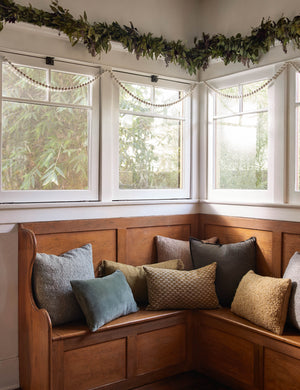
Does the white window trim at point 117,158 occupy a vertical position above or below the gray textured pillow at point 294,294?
above

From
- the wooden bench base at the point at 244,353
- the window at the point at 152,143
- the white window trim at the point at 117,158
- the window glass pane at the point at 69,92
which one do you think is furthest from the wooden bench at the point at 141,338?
the window glass pane at the point at 69,92

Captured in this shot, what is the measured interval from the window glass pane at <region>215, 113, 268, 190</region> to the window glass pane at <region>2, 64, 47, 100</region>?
4.98ft

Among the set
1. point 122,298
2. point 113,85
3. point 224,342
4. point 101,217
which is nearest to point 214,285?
point 224,342

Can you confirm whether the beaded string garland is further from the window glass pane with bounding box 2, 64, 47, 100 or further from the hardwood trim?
the hardwood trim

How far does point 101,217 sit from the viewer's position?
318cm

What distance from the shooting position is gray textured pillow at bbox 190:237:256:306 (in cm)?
313

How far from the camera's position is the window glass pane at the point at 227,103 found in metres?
3.48

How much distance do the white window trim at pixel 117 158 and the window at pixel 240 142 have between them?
19 centimetres

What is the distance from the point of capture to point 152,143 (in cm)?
353

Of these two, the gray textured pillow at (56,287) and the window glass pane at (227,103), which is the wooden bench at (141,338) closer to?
the gray textured pillow at (56,287)

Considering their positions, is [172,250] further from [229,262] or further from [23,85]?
[23,85]

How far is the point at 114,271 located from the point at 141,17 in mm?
1975

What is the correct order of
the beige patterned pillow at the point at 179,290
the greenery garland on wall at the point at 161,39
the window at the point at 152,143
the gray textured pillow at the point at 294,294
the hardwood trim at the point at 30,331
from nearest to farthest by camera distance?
the hardwood trim at the point at 30,331 → the gray textured pillow at the point at 294,294 → the greenery garland on wall at the point at 161,39 → the beige patterned pillow at the point at 179,290 → the window at the point at 152,143

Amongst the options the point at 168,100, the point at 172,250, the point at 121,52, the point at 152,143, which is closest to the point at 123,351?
the point at 172,250
